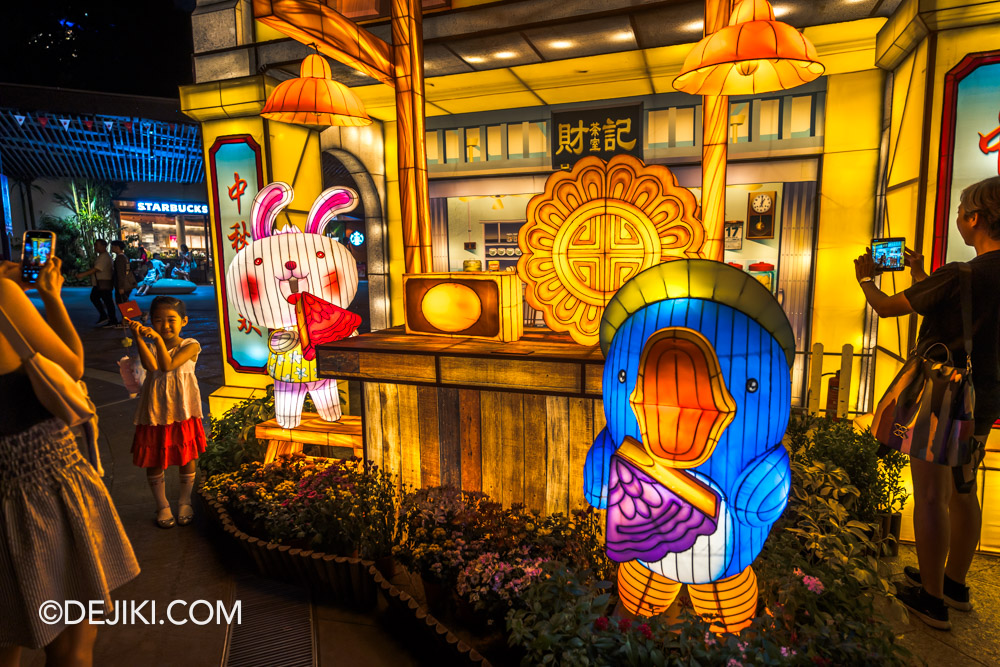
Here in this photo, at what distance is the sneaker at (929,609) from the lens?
274 centimetres

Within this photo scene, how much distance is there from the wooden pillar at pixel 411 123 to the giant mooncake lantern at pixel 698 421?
2211 mm

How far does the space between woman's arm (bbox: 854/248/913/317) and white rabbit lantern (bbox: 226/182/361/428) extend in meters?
2.82

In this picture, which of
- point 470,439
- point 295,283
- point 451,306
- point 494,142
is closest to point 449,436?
point 470,439

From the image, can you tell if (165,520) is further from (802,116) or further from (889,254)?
(802,116)

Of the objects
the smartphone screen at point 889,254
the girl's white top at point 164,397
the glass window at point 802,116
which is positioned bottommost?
the girl's white top at point 164,397

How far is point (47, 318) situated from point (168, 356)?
1559mm

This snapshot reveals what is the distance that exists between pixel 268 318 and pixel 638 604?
2837 millimetres

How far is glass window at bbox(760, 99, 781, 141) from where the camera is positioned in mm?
5477

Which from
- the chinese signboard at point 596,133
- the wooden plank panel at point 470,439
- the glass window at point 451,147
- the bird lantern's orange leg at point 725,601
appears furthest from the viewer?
the glass window at point 451,147

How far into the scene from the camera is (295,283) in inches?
148

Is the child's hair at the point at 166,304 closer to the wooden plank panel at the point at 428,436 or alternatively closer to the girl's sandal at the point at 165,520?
the girl's sandal at the point at 165,520

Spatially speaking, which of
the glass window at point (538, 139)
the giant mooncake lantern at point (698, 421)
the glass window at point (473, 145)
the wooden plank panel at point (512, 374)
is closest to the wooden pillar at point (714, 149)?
the wooden plank panel at point (512, 374)

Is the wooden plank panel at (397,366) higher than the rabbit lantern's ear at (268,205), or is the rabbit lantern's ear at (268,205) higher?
the rabbit lantern's ear at (268,205)

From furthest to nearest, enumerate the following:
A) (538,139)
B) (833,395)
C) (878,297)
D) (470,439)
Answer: (538,139), (833,395), (470,439), (878,297)
